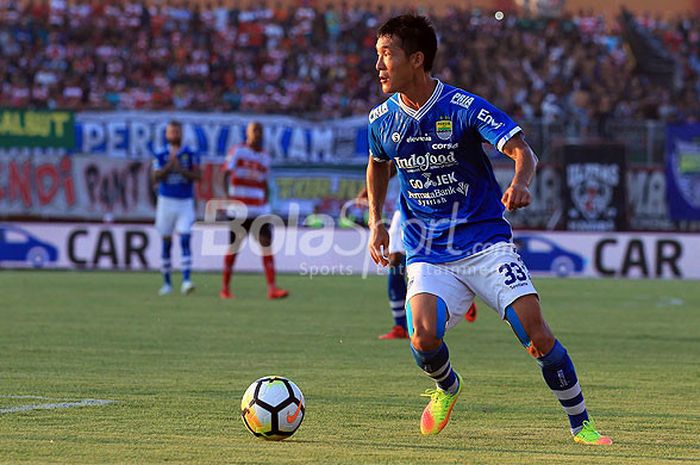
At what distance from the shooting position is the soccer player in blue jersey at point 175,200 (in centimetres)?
1813

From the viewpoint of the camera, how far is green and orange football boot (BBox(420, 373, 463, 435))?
6.90 m

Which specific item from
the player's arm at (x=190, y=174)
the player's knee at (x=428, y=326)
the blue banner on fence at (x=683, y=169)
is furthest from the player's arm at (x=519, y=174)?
the blue banner on fence at (x=683, y=169)

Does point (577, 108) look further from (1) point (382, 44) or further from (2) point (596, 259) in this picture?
(1) point (382, 44)

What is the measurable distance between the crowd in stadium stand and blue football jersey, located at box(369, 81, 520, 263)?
22.6 meters

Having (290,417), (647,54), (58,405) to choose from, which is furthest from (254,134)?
(647,54)

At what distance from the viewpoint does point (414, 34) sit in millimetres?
6758

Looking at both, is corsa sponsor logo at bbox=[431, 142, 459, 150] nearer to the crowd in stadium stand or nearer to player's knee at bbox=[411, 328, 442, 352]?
player's knee at bbox=[411, 328, 442, 352]

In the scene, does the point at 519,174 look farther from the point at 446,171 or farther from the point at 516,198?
the point at 446,171

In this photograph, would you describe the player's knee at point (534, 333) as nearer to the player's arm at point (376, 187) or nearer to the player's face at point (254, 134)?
the player's arm at point (376, 187)

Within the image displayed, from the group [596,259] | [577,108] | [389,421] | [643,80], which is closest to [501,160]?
[596,259]

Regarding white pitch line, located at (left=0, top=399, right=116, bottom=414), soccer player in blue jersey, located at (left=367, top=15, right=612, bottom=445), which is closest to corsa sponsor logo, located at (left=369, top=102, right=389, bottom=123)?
soccer player in blue jersey, located at (left=367, top=15, right=612, bottom=445)

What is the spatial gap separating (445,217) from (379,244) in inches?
15.2

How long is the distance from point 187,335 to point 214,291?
6522mm

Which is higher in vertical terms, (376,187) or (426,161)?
(426,161)
